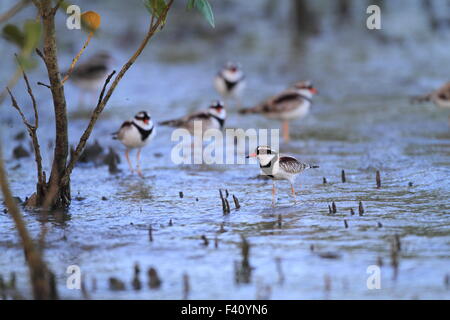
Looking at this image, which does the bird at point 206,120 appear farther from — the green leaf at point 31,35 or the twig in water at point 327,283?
the green leaf at point 31,35

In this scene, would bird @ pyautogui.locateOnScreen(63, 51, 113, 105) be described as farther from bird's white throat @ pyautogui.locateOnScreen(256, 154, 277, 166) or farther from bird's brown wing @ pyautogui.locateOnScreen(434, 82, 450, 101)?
bird's white throat @ pyautogui.locateOnScreen(256, 154, 277, 166)

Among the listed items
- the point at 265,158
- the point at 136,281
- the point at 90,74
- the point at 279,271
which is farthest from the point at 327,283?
the point at 90,74

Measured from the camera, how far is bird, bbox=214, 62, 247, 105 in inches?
585

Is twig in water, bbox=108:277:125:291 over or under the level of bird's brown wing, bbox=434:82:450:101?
under

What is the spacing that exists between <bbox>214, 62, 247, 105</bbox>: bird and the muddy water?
14.9 inches

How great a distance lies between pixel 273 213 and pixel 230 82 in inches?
284

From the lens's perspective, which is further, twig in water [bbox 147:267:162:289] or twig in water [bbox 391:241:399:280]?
twig in water [bbox 391:241:399:280]

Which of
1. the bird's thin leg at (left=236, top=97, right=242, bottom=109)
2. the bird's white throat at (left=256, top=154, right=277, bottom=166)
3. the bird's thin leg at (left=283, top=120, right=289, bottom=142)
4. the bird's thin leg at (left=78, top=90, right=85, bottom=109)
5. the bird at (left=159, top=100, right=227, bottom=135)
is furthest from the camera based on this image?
the bird's thin leg at (left=78, top=90, right=85, bottom=109)

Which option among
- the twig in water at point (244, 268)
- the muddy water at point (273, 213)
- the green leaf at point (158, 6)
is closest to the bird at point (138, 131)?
the muddy water at point (273, 213)

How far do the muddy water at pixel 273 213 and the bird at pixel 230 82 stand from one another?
1.24 feet

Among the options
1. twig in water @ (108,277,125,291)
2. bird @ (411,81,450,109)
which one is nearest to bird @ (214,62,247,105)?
bird @ (411,81,450,109)

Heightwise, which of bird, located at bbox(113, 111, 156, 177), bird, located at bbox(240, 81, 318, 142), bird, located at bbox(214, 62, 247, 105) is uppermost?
bird, located at bbox(214, 62, 247, 105)

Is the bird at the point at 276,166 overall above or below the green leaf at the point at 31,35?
below

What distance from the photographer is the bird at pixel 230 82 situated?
48.8 ft
